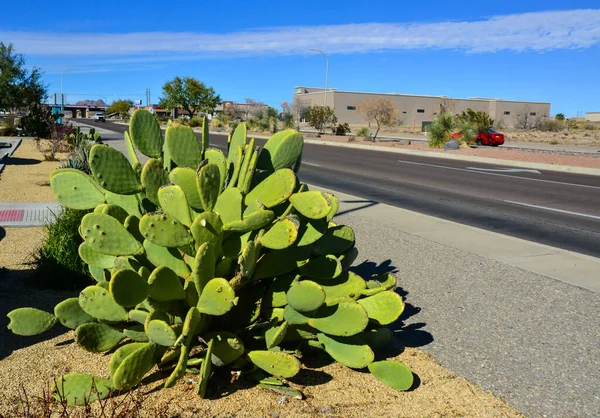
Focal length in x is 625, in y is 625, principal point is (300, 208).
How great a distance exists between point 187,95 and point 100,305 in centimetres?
9424

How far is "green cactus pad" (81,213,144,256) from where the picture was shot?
12.8 ft

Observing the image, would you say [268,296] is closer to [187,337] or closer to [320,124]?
[187,337]

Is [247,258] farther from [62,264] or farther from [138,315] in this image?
[62,264]

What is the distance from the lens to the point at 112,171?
4.24m

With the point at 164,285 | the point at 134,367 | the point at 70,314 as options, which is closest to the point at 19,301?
the point at 70,314

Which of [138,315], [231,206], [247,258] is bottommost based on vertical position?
[138,315]

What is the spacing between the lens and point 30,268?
6.87 meters

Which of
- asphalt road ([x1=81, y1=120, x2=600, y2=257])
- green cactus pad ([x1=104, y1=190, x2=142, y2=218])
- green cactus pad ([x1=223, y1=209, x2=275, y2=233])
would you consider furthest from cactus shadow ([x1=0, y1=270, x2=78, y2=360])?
asphalt road ([x1=81, y1=120, x2=600, y2=257])

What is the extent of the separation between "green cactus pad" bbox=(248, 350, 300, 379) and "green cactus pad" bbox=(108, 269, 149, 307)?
2.83 ft

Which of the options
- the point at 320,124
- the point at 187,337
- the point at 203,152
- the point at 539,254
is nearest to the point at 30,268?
the point at 203,152

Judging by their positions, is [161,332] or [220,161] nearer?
[161,332]

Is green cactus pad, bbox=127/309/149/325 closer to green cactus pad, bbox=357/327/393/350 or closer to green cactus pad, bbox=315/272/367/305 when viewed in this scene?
green cactus pad, bbox=315/272/367/305

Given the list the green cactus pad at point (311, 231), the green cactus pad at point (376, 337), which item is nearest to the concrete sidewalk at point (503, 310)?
the green cactus pad at point (376, 337)

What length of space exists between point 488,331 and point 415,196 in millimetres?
10484
